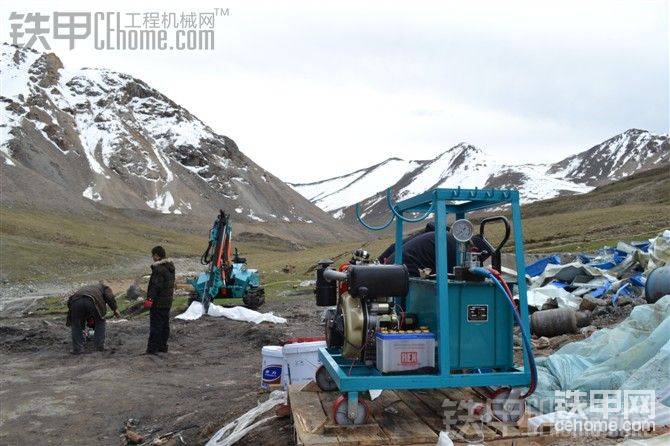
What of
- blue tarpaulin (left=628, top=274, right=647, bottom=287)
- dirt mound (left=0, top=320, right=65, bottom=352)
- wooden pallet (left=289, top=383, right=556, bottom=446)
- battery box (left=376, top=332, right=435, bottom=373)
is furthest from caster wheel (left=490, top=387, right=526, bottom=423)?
dirt mound (left=0, top=320, right=65, bottom=352)

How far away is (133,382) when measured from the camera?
9.55 metres

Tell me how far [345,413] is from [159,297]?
7.19 metres

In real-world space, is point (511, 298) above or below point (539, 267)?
above

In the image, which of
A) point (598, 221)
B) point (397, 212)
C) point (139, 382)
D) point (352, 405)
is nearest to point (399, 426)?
point (352, 405)

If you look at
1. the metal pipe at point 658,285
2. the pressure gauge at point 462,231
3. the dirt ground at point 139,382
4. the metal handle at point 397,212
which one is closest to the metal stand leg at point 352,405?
the dirt ground at point 139,382

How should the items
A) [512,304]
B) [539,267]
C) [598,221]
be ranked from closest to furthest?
[512,304], [539,267], [598,221]

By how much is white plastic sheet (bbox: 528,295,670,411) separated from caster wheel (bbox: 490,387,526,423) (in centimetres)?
32

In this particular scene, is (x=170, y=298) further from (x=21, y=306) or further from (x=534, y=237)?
(x=534, y=237)

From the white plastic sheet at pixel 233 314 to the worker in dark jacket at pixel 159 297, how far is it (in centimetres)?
297

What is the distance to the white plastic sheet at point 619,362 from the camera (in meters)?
5.10

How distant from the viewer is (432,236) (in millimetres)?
6262

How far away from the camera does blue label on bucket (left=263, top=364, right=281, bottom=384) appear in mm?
7003

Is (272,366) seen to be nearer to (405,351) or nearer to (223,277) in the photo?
(405,351)

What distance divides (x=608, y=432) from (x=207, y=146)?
13805 cm
